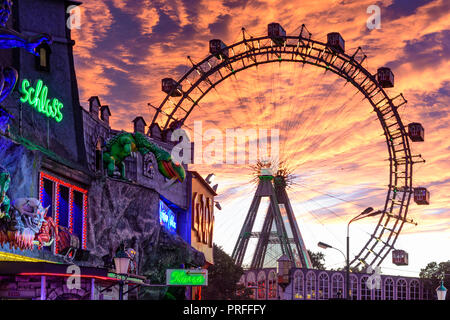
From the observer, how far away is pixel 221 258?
88.0 metres

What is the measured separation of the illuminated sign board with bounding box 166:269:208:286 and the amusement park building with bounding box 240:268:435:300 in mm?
47576

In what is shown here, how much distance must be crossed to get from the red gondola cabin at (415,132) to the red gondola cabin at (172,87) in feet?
64.2

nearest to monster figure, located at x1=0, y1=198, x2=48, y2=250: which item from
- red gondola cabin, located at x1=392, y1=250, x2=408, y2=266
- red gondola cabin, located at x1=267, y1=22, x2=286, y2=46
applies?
red gondola cabin, located at x1=267, y1=22, x2=286, y2=46

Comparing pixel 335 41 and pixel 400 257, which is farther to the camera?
pixel 400 257

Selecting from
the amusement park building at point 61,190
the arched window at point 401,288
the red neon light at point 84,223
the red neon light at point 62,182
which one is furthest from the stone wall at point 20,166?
the arched window at point 401,288

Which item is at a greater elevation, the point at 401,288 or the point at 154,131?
the point at 154,131

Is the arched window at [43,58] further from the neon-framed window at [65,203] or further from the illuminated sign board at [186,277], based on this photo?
the illuminated sign board at [186,277]

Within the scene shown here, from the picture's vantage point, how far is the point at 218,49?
57.8 m

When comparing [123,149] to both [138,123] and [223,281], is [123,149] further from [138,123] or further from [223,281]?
[223,281]

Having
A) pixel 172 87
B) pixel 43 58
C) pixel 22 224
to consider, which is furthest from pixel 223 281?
pixel 22 224

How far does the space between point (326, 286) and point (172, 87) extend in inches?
1480

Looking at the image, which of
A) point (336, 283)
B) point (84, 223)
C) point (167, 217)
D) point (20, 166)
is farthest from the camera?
point (336, 283)

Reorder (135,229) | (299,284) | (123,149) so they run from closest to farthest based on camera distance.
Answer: (123,149), (135,229), (299,284)
